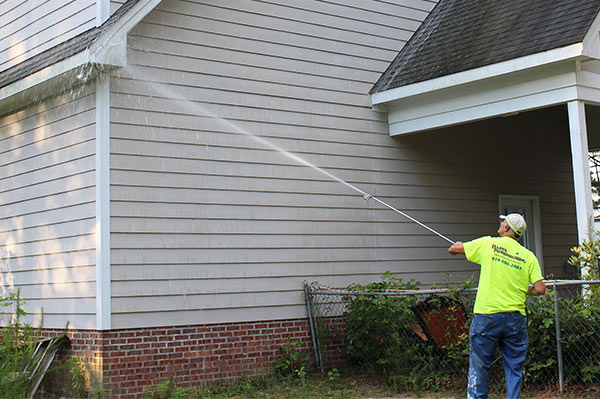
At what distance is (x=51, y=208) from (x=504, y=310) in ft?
18.0

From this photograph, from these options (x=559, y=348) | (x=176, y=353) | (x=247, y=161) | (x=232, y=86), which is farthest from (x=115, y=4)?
(x=559, y=348)

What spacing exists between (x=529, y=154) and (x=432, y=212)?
2646 millimetres

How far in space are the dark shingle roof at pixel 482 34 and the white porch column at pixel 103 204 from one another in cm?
404

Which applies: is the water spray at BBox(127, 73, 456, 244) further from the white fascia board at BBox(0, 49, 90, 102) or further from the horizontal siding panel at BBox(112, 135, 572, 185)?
the white fascia board at BBox(0, 49, 90, 102)

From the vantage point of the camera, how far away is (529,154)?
42.5 ft

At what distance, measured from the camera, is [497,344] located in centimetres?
657

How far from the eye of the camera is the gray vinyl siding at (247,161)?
880 cm

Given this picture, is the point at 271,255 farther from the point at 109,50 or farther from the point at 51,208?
the point at 109,50

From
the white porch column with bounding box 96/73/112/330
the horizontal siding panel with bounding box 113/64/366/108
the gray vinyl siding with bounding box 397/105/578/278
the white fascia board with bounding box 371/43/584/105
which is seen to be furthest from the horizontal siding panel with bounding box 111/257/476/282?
the white fascia board with bounding box 371/43/584/105

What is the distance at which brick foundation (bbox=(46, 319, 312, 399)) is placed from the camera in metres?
8.38

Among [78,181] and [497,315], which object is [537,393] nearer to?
[497,315]

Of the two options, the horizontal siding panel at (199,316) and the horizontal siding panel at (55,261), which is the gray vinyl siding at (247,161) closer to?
the horizontal siding panel at (199,316)

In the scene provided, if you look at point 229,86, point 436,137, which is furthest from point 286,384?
point 436,137

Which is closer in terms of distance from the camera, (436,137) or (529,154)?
(436,137)
